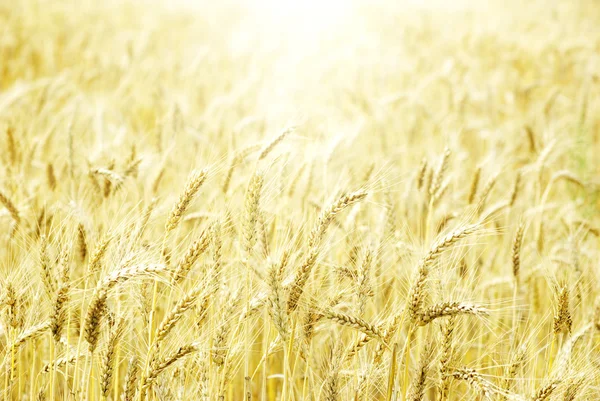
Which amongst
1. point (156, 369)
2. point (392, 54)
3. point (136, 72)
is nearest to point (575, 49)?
point (392, 54)

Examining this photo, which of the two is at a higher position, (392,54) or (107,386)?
(392,54)

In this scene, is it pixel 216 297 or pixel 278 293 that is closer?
pixel 278 293

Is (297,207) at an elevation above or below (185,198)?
above

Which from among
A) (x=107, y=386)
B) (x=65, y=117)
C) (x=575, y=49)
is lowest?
(x=107, y=386)

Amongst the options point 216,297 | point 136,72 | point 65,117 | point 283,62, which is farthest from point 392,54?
point 216,297

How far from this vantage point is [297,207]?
2328 mm

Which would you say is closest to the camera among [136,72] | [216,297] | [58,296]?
[58,296]

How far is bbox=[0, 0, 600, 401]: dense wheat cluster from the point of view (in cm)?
138

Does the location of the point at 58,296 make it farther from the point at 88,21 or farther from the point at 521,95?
the point at 88,21

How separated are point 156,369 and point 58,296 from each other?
30 cm

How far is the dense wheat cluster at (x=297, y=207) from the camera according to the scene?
54.3 inches

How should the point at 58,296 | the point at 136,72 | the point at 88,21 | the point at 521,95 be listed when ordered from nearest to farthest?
1. the point at 58,296
2. the point at 521,95
3. the point at 136,72
4. the point at 88,21

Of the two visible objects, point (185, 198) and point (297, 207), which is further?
point (297, 207)

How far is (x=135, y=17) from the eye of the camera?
979 centimetres
